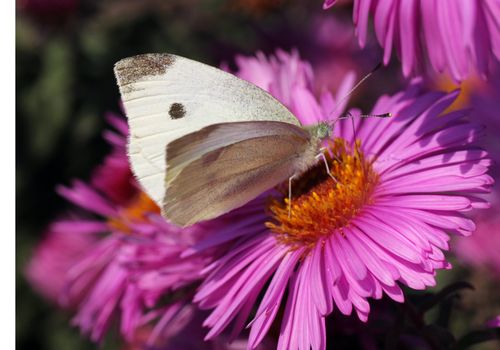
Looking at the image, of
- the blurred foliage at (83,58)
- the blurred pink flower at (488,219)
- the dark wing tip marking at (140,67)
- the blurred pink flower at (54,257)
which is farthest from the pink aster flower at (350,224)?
the blurred pink flower at (54,257)

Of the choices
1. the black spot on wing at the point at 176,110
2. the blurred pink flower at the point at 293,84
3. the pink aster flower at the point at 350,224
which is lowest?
the pink aster flower at the point at 350,224

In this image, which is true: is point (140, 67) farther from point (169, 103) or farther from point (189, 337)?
point (189, 337)

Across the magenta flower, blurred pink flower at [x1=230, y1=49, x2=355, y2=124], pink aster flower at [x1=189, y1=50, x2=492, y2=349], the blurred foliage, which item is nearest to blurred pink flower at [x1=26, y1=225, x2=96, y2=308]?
the blurred foliage

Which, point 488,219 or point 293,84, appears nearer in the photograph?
point 293,84

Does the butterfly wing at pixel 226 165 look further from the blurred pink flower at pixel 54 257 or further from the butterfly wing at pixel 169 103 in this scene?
the blurred pink flower at pixel 54 257

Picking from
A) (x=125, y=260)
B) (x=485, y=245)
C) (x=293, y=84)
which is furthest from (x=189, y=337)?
(x=485, y=245)

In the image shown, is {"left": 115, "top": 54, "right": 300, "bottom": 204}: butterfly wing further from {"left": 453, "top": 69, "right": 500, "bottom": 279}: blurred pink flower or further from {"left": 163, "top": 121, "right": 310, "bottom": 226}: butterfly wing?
{"left": 453, "top": 69, "right": 500, "bottom": 279}: blurred pink flower
